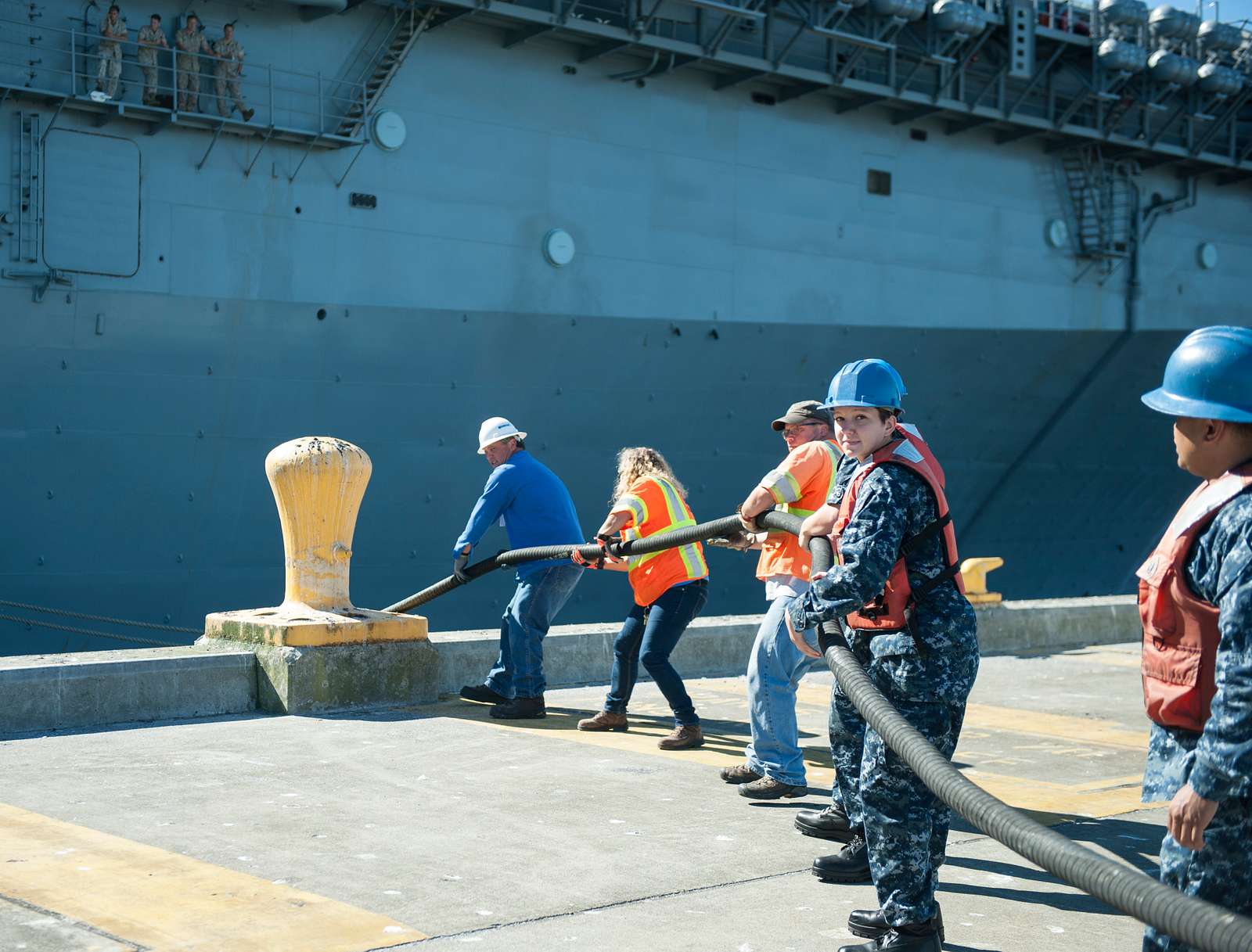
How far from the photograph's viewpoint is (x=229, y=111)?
12586 mm

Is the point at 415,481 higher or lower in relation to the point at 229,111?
lower

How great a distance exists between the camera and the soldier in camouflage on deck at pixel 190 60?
1227 centimetres

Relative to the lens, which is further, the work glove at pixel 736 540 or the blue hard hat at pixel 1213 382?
the work glove at pixel 736 540

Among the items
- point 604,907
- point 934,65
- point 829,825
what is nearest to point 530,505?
point 829,825

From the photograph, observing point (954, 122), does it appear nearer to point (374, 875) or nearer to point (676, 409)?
point (676, 409)

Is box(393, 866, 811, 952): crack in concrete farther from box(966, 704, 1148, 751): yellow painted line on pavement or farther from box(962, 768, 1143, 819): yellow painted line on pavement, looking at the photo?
box(966, 704, 1148, 751): yellow painted line on pavement

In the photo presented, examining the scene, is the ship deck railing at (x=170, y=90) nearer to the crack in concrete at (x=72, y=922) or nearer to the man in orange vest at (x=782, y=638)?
the man in orange vest at (x=782, y=638)

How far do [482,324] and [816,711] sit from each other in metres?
7.13

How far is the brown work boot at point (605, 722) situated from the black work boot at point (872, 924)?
334 cm

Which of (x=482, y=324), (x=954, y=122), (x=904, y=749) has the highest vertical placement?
(x=954, y=122)

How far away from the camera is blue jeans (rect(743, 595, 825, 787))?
5688 millimetres

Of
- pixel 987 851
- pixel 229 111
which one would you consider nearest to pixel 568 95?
pixel 229 111

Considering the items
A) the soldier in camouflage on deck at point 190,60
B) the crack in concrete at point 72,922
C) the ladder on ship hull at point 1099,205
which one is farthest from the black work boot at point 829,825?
the ladder on ship hull at point 1099,205

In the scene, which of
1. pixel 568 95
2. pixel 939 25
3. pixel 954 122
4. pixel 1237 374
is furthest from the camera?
pixel 954 122
